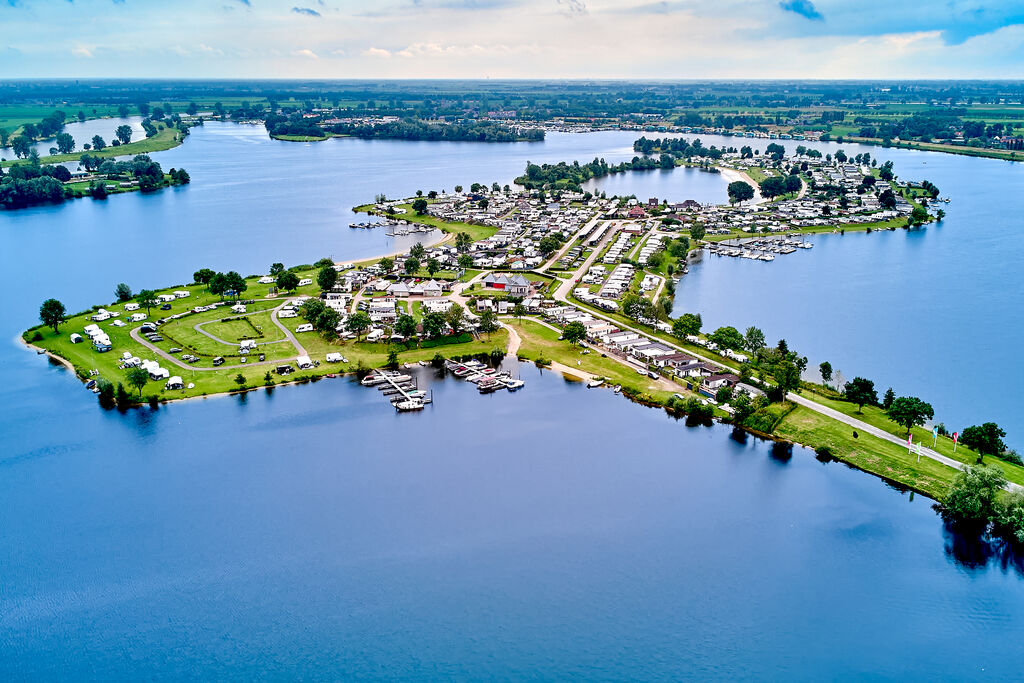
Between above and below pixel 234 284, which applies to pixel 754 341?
below

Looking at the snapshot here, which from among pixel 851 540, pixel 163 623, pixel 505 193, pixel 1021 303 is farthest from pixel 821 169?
pixel 163 623

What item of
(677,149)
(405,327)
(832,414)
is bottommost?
(832,414)

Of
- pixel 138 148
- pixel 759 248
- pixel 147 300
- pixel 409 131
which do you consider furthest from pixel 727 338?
pixel 409 131

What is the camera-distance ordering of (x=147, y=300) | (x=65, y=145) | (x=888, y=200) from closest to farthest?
1. (x=147, y=300)
2. (x=888, y=200)
3. (x=65, y=145)

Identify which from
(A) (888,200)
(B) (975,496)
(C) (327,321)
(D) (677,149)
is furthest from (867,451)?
(D) (677,149)

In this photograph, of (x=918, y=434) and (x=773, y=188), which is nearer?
(x=918, y=434)

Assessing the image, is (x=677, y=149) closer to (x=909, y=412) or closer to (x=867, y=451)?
(x=909, y=412)

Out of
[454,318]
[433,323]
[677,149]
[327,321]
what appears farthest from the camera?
[677,149]
